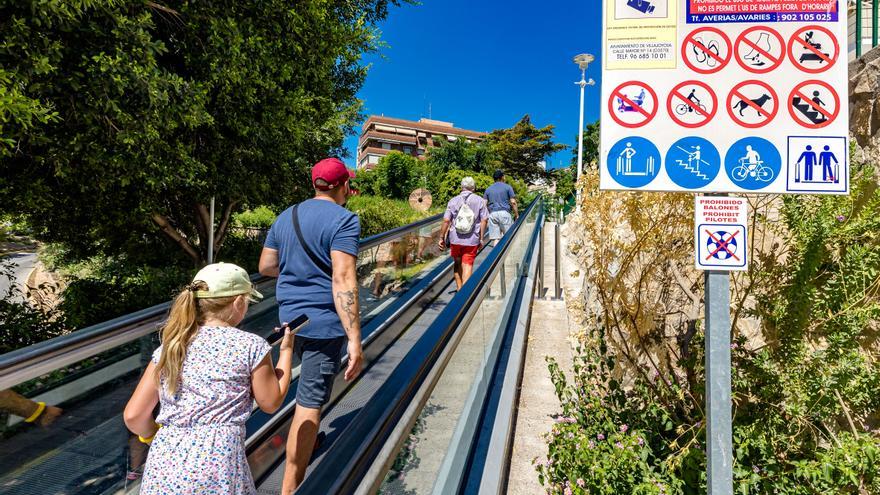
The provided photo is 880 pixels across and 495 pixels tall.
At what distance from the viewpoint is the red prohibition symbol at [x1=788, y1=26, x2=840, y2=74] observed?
1.66 meters

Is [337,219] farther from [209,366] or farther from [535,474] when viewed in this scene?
[535,474]

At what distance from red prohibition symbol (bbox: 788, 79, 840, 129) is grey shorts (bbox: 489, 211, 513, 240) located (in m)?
6.01

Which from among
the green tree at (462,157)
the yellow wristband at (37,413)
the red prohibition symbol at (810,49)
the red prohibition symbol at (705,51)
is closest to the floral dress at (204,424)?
the yellow wristband at (37,413)

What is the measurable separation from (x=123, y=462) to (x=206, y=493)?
1.25m

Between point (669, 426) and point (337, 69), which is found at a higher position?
point (337, 69)

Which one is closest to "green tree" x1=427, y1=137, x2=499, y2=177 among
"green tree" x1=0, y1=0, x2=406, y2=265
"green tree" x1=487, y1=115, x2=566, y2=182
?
"green tree" x1=487, y1=115, x2=566, y2=182

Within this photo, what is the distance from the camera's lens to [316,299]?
2252mm

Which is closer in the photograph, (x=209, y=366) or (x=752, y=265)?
(x=209, y=366)

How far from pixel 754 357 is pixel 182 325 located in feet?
9.68

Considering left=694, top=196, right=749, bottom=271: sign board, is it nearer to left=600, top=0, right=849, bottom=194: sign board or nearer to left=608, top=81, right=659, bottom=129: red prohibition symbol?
left=600, top=0, right=849, bottom=194: sign board

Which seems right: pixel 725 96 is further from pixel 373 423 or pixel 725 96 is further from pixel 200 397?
pixel 200 397

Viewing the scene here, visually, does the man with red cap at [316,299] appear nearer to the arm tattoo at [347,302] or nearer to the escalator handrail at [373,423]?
the arm tattoo at [347,302]

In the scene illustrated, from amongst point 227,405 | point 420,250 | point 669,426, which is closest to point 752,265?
point 669,426

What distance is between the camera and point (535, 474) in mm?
2787
